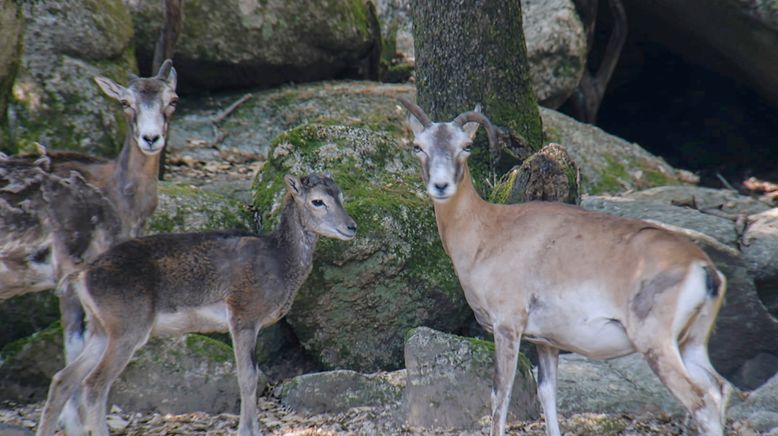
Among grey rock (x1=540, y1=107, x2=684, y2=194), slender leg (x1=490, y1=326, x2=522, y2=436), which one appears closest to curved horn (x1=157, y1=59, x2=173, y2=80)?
slender leg (x1=490, y1=326, x2=522, y2=436)

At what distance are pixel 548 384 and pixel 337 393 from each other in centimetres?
190

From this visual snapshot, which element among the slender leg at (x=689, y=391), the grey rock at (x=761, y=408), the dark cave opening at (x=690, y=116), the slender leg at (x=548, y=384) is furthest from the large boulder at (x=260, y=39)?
the slender leg at (x=689, y=391)

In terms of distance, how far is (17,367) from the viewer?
902 centimetres

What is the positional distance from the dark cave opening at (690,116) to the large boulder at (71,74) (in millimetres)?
9782

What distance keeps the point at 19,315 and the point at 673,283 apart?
235 inches

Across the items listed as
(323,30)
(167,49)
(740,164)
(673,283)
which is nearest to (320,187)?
(673,283)

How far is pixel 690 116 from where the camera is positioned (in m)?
18.2

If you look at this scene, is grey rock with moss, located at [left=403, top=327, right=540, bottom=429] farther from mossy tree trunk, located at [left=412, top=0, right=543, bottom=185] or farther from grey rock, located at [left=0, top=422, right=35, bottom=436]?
grey rock, located at [left=0, top=422, right=35, bottom=436]

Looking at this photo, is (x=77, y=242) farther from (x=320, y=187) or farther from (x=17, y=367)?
(x=320, y=187)

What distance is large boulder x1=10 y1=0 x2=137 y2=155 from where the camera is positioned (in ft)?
34.1

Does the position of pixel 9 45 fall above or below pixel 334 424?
above

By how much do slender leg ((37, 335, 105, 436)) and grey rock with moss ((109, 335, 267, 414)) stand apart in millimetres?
1217

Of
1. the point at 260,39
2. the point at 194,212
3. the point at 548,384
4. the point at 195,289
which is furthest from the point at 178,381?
the point at 260,39

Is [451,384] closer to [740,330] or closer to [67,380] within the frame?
[67,380]
